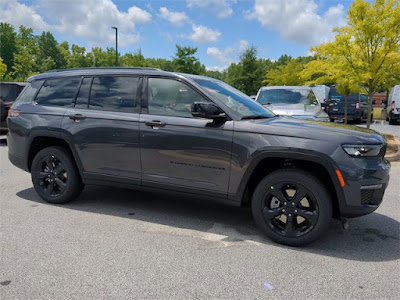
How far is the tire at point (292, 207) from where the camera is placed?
10.8 ft

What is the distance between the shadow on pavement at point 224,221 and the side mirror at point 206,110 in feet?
3.22

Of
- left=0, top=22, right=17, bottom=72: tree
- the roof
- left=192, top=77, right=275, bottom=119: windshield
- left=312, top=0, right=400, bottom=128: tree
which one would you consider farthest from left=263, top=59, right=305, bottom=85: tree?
left=0, top=22, right=17, bottom=72: tree

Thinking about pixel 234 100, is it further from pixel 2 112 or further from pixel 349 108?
Answer: pixel 349 108

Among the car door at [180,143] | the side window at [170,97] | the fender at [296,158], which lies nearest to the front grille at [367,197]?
the fender at [296,158]

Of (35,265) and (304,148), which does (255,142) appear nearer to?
(304,148)

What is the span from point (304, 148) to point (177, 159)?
1.37 metres

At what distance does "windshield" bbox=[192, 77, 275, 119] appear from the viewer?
3.89m

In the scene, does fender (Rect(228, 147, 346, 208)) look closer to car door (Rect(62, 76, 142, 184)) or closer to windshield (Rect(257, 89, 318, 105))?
car door (Rect(62, 76, 142, 184))

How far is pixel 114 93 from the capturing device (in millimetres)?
4293

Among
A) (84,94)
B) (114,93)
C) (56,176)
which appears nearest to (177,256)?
(114,93)

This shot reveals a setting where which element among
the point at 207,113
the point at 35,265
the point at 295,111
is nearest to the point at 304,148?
the point at 207,113

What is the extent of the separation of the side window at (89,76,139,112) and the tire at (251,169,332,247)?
1884 millimetres

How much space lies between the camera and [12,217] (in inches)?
164

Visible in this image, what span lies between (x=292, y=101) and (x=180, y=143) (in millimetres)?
6333
